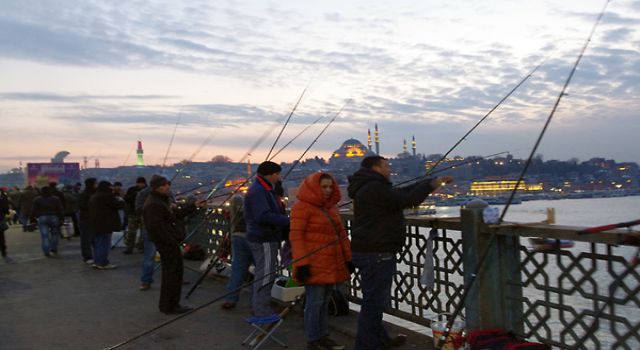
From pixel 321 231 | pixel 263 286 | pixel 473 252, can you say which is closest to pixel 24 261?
pixel 263 286

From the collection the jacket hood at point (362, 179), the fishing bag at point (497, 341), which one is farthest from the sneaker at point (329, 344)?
the jacket hood at point (362, 179)

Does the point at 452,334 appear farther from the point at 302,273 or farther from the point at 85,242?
the point at 85,242

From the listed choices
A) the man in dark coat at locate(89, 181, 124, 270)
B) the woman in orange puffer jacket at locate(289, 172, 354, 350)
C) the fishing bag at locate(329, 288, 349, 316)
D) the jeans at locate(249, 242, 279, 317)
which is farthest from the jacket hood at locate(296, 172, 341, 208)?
the man in dark coat at locate(89, 181, 124, 270)

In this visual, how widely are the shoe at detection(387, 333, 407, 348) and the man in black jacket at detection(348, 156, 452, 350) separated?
0.37 metres

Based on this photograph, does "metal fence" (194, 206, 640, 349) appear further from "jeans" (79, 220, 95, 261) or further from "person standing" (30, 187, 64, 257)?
"person standing" (30, 187, 64, 257)

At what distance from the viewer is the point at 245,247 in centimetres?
645

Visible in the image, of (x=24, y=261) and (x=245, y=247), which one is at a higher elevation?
(x=245, y=247)

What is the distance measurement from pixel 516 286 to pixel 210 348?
9.00 feet

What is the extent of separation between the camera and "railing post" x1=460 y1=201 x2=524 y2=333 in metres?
4.28

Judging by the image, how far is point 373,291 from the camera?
4.37 metres

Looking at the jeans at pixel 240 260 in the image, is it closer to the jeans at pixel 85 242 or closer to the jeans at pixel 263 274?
the jeans at pixel 263 274

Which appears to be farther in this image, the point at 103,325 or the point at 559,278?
the point at 103,325

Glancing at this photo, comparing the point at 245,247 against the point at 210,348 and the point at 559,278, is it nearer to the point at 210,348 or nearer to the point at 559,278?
the point at 210,348

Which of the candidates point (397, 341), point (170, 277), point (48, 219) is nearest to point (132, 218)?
point (48, 219)
